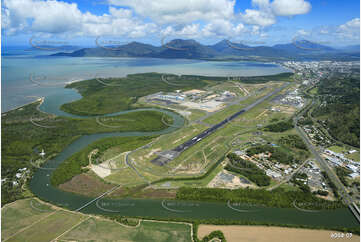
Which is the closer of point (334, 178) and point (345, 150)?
point (334, 178)

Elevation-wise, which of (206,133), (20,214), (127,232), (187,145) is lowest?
(127,232)

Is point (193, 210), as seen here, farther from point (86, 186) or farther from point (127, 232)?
point (86, 186)

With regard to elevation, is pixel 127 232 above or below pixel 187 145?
below

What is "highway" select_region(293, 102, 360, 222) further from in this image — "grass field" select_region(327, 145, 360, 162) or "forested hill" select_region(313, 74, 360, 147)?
"forested hill" select_region(313, 74, 360, 147)

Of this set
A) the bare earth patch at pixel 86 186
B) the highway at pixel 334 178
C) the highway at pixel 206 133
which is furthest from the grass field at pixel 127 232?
the highway at pixel 334 178

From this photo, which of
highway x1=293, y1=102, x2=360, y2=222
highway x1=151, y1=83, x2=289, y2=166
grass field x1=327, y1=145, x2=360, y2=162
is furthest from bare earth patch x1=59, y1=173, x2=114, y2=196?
grass field x1=327, y1=145, x2=360, y2=162

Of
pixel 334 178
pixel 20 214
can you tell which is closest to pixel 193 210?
pixel 20 214

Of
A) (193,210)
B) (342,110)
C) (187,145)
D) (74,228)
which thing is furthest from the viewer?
(342,110)

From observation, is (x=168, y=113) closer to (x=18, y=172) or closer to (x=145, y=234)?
(x=18, y=172)
